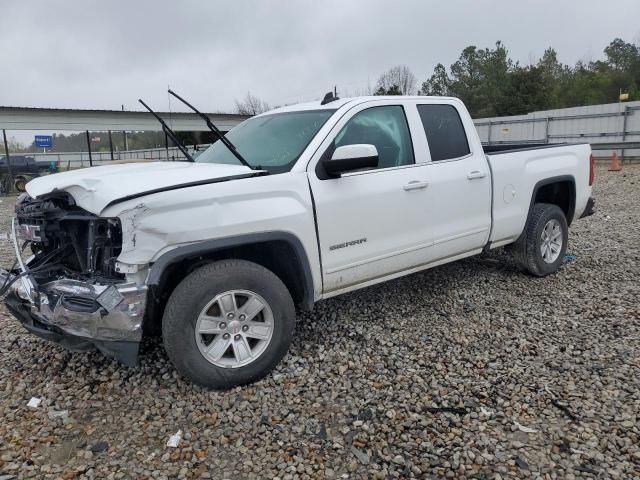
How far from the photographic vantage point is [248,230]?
3.15m

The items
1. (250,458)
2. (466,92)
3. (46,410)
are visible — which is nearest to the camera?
(250,458)

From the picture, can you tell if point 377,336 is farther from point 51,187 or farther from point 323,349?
point 51,187

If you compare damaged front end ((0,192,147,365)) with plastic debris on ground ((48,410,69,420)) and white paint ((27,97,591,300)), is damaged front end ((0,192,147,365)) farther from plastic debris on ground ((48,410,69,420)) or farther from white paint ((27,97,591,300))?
plastic debris on ground ((48,410,69,420))

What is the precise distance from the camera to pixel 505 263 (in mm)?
5918

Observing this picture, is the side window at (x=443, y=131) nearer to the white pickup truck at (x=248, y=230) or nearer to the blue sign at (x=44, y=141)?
the white pickup truck at (x=248, y=230)

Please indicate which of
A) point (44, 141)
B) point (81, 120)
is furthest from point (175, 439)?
point (44, 141)

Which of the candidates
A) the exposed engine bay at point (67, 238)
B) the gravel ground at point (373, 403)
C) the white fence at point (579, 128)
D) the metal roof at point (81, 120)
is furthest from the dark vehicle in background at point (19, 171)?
the exposed engine bay at point (67, 238)

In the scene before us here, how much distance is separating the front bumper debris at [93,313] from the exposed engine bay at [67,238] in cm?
13

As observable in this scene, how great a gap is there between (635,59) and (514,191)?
47439 mm

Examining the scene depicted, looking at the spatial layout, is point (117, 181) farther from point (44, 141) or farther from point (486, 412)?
point (44, 141)

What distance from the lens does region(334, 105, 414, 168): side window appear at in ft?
12.7

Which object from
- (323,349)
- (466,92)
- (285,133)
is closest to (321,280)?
(323,349)

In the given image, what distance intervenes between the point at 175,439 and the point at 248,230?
129 centimetres

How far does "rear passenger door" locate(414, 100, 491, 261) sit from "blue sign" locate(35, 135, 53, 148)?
26.3 m
